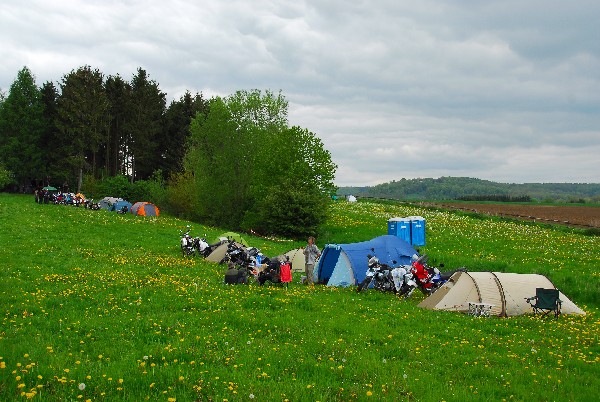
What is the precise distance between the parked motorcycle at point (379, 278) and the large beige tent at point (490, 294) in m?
2.90

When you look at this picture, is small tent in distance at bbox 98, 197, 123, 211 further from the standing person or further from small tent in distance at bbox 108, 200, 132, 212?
the standing person

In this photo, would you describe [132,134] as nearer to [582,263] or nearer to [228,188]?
[228,188]

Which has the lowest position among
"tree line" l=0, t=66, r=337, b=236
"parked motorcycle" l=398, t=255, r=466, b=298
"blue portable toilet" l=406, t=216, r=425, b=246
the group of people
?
"parked motorcycle" l=398, t=255, r=466, b=298

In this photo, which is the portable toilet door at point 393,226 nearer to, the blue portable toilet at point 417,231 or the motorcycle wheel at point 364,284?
the blue portable toilet at point 417,231


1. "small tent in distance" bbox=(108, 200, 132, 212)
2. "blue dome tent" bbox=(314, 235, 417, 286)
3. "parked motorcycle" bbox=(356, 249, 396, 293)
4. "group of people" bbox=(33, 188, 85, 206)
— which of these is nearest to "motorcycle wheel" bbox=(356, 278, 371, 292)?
"parked motorcycle" bbox=(356, 249, 396, 293)

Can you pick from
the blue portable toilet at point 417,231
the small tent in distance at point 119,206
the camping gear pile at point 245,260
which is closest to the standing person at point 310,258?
the camping gear pile at point 245,260

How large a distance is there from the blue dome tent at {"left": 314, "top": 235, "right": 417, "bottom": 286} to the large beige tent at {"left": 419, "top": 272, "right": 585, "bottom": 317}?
525cm

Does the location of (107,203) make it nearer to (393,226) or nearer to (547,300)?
(393,226)

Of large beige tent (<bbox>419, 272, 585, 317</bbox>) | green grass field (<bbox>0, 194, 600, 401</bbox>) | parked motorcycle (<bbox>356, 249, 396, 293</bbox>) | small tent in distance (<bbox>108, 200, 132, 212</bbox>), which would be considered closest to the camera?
green grass field (<bbox>0, 194, 600, 401</bbox>)

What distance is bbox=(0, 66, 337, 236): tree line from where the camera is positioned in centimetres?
5238

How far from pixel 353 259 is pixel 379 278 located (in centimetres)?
216

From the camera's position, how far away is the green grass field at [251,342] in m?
8.83

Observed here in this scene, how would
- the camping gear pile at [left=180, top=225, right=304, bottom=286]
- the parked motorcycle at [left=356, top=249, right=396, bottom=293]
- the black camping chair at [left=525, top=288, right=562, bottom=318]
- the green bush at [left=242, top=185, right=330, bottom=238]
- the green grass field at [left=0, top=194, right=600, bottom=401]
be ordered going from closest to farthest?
the green grass field at [left=0, top=194, right=600, bottom=401]
the black camping chair at [left=525, top=288, right=562, bottom=318]
the parked motorcycle at [left=356, top=249, right=396, bottom=293]
the camping gear pile at [left=180, top=225, right=304, bottom=286]
the green bush at [left=242, top=185, right=330, bottom=238]

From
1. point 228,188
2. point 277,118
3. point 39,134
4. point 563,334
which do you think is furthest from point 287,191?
point 39,134
